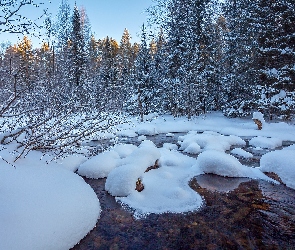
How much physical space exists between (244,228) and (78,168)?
4.15 m

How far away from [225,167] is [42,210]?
14.5 feet

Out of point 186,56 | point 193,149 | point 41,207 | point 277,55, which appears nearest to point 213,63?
point 186,56

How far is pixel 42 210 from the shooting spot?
3623 mm

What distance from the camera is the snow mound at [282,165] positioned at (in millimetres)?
5828

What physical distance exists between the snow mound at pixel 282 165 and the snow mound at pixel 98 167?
3873mm

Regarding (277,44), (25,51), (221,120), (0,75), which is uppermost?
(25,51)

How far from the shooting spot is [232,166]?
639 centimetres

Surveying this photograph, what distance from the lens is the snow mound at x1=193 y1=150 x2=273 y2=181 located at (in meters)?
6.35

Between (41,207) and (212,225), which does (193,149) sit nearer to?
(212,225)

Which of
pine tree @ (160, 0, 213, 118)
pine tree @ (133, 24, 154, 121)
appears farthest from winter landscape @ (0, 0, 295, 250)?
pine tree @ (133, 24, 154, 121)

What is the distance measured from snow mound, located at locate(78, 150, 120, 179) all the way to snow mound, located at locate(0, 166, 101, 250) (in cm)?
130

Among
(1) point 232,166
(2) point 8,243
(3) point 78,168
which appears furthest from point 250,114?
(2) point 8,243

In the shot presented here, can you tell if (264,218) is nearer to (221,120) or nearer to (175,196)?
(175,196)

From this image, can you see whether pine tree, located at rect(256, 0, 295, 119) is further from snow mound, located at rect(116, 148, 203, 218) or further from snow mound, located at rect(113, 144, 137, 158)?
snow mound, located at rect(116, 148, 203, 218)
